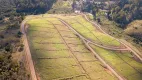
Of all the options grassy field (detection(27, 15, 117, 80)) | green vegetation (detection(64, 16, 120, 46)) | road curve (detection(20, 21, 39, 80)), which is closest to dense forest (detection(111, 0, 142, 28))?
green vegetation (detection(64, 16, 120, 46))

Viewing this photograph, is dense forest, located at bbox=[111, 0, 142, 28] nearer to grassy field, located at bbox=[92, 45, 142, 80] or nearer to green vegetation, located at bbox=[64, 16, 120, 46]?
green vegetation, located at bbox=[64, 16, 120, 46]

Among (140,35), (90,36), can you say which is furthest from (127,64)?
(140,35)

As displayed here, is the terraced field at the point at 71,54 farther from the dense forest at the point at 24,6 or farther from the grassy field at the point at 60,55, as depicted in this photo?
the dense forest at the point at 24,6

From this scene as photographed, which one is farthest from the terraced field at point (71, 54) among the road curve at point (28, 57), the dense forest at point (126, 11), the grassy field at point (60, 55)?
the dense forest at point (126, 11)

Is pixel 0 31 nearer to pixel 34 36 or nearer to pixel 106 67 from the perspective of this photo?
pixel 34 36

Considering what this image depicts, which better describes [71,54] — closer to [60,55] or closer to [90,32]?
[60,55]

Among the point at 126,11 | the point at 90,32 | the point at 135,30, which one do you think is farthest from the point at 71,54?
the point at 126,11

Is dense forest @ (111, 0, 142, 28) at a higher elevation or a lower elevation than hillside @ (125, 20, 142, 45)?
higher

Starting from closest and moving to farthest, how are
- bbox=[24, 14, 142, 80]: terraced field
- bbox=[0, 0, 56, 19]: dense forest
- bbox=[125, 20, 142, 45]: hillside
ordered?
bbox=[24, 14, 142, 80]: terraced field
bbox=[125, 20, 142, 45]: hillside
bbox=[0, 0, 56, 19]: dense forest

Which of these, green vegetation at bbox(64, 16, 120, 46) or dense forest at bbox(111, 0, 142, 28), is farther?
dense forest at bbox(111, 0, 142, 28)
